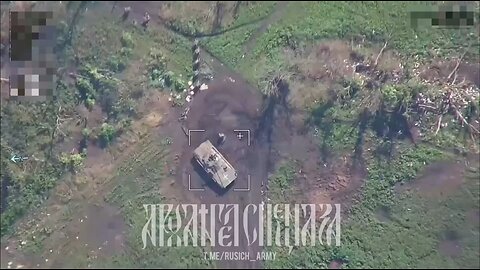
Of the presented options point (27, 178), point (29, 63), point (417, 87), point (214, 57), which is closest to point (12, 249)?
point (27, 178)

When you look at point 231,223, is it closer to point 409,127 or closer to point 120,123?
point 120,123

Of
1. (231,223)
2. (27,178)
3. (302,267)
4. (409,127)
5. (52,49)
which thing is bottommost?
(302,267)

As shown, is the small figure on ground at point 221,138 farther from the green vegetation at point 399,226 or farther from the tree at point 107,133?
the tree at point 107,133

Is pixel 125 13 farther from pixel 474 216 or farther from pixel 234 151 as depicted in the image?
pixel 474 216

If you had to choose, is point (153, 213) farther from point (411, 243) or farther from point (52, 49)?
point (411, 243)

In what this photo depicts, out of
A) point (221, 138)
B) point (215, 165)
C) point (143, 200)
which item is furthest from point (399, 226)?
point (143, 200)

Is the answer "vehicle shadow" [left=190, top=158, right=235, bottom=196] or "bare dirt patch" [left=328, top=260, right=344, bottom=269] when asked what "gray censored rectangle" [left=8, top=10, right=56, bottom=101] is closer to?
"vehicle shadow" [left=190, top=158, right=235, bottom=196]

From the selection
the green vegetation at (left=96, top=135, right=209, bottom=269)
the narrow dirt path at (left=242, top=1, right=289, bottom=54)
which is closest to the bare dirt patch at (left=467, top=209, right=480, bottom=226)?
the green vegetation at (left=96, top=135, right=209, bottom=269)

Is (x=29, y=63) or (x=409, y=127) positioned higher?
(x=29, y=63)

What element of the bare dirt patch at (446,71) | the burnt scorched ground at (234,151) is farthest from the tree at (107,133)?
the bare dirt patch at (446,71)
